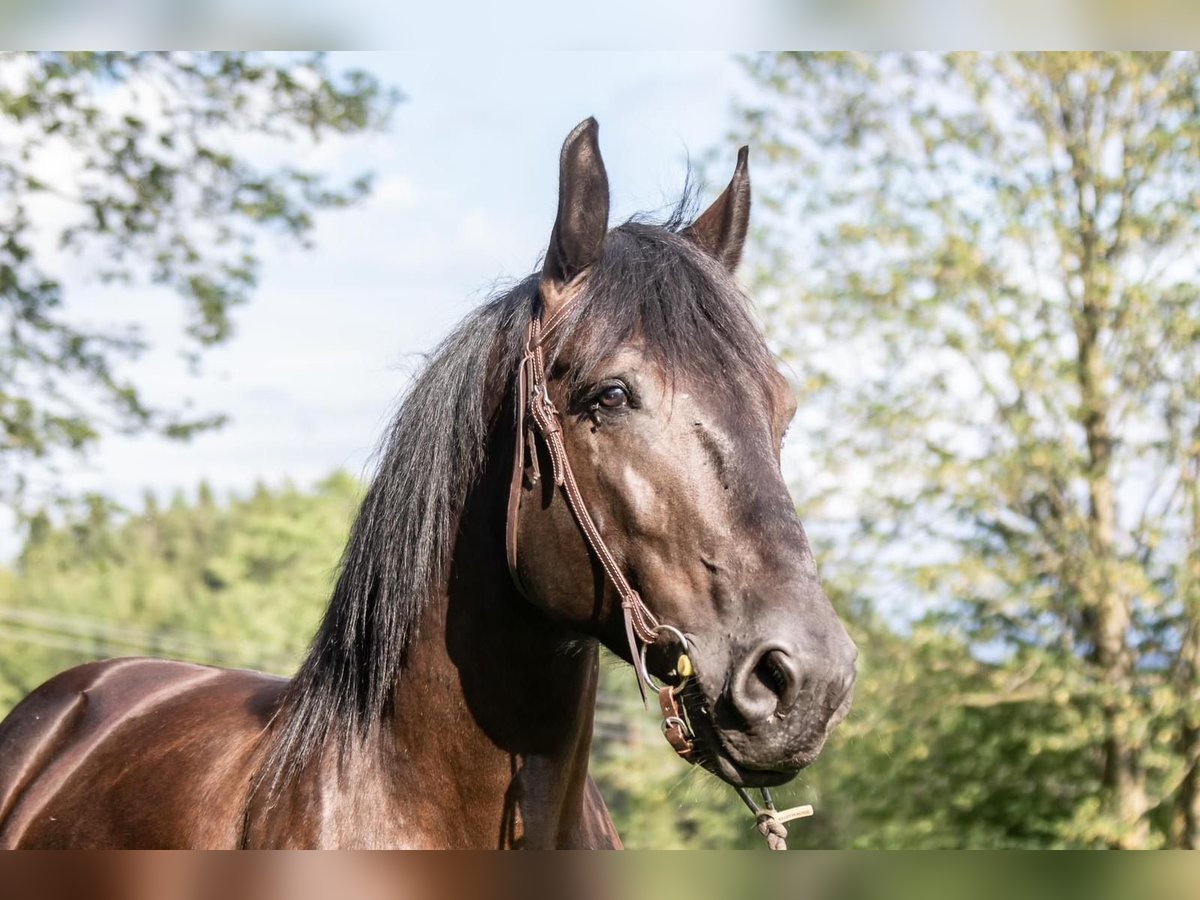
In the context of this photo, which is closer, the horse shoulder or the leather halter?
the leather halter

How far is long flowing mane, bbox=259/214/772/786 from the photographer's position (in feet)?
7.68

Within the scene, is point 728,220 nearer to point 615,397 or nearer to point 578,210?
A: point 578,210

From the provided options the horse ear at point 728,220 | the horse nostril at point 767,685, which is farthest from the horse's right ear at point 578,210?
the horse nostril at point 767,685

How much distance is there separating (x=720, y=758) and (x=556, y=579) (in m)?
0.50

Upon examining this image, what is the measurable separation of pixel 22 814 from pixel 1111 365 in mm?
8864

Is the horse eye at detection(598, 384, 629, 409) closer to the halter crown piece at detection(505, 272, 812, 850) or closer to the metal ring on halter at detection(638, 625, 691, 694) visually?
the halter crown piece at detection(505, 272, 812, 850)

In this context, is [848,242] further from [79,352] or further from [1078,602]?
[79,352]

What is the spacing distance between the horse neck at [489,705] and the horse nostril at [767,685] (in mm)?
529

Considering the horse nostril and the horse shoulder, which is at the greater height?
the horse nostril

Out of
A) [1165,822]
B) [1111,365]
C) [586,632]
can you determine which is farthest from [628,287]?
[1165,822]

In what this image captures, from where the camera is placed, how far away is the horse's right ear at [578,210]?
236cm

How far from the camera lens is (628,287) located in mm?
2371

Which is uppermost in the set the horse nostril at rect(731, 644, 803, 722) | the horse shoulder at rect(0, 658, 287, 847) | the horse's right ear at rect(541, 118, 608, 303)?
the horse's right ear at rect(541, 118, 608, 303)

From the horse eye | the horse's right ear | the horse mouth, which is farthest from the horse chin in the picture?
the horse's right ear
